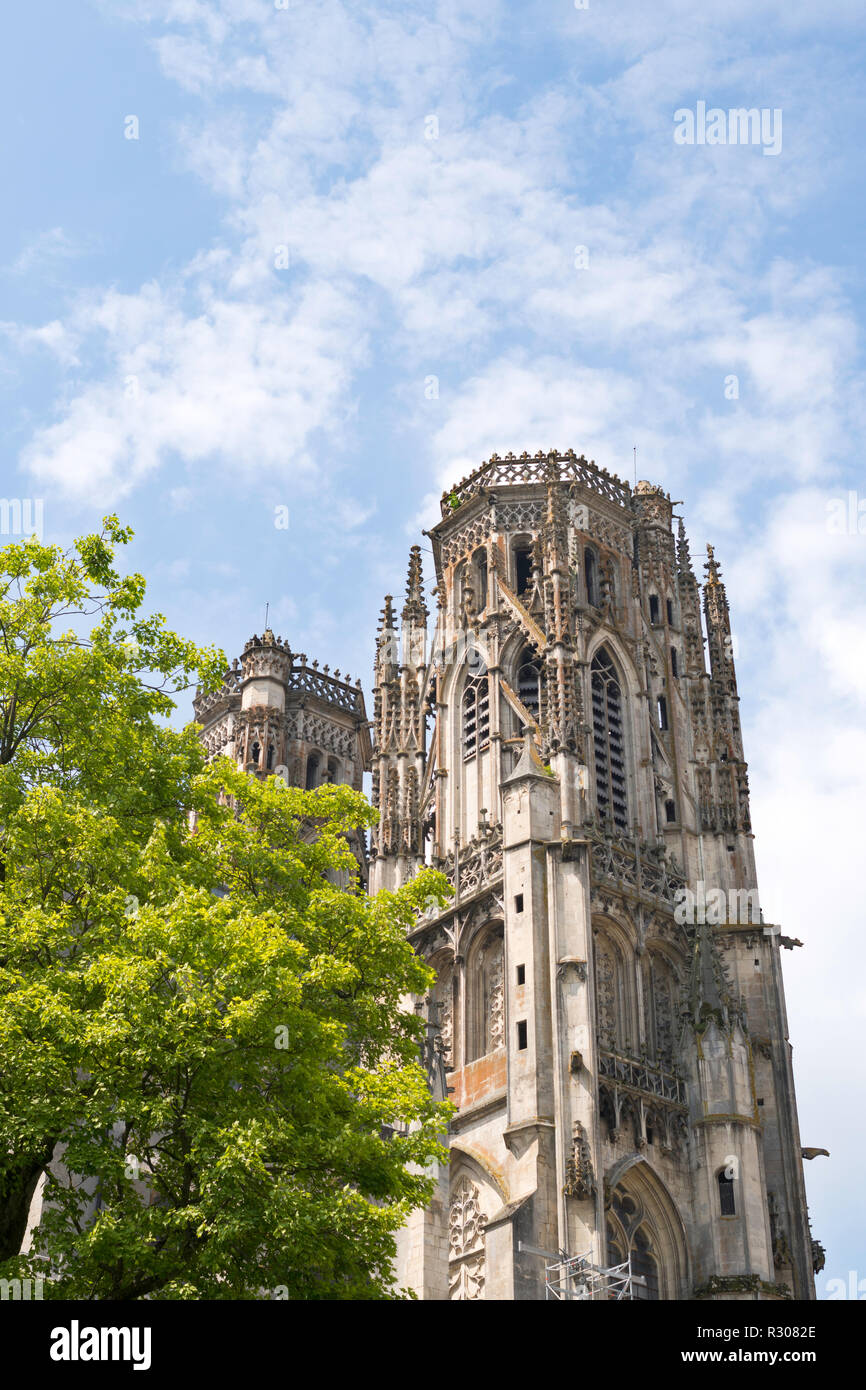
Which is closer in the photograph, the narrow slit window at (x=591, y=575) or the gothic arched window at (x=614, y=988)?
the gothic arched window at (x=614, y=988)

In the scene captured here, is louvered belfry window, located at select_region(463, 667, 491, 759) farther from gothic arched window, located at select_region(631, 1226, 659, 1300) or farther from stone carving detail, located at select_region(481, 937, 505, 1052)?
gothic arched window, located at select_region(631, 1226, 659, 1300)

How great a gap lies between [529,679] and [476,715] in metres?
2.08

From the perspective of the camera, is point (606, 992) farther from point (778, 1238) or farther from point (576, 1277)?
point (576, 1277)

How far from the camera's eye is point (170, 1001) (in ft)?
60.8

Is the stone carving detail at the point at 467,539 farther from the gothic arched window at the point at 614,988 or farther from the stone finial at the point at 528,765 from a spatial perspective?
the gothic arched window at the point at 614,988

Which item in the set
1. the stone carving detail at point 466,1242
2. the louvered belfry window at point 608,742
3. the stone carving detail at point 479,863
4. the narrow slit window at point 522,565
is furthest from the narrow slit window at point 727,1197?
the narrow slit window at point 522,565

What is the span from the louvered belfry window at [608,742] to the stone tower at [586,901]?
9cm

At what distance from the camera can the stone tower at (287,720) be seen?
64.5 meters

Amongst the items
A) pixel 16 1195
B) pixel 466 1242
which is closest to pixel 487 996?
pixel 466 1242

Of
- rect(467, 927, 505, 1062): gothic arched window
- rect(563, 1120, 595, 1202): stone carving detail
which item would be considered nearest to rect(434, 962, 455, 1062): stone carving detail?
rect(467, 927, 505, 1062): gothic arched window

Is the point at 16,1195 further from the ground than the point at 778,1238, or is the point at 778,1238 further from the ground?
the point at 778,1238

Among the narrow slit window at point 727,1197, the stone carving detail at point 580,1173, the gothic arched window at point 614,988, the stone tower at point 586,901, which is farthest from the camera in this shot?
the gothic arched window at point 614,988
